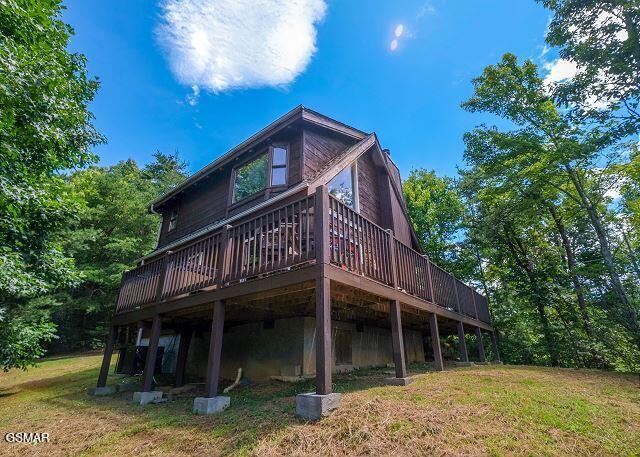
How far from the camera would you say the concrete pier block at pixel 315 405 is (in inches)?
144

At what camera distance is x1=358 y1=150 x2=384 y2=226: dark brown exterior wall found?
10.8 m

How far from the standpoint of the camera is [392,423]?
3318 millimetres

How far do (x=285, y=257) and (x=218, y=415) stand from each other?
277 cm

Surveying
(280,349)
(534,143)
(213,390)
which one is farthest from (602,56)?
(213,390)

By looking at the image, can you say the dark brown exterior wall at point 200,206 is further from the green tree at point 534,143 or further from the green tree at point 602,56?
the green tree at point 602,56

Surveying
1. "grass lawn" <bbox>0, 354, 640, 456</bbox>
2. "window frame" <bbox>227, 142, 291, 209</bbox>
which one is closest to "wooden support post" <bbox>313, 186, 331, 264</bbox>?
"grass lawn" <bbox>0, 354, 640, 456</bbox>

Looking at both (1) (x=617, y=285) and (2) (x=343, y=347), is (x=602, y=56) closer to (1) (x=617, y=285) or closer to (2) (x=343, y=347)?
(1) (x=617, y=285)

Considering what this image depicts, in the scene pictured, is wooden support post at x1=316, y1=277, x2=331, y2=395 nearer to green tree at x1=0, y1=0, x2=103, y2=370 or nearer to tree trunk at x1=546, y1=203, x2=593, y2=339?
green tree at x1=0, y1=0, x2=103, y2=370

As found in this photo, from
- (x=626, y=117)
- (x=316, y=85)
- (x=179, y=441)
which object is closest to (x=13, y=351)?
(x=179, y=441)

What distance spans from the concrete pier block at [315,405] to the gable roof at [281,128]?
7.90 metres

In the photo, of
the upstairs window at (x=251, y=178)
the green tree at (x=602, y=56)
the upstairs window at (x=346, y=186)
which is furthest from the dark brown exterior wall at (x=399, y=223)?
the green tree at (x=602, y=56)

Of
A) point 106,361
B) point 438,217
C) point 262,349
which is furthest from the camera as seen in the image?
point 438,217

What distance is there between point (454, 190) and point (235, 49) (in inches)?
705

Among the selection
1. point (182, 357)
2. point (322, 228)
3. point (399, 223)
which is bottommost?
point (182, 357)
